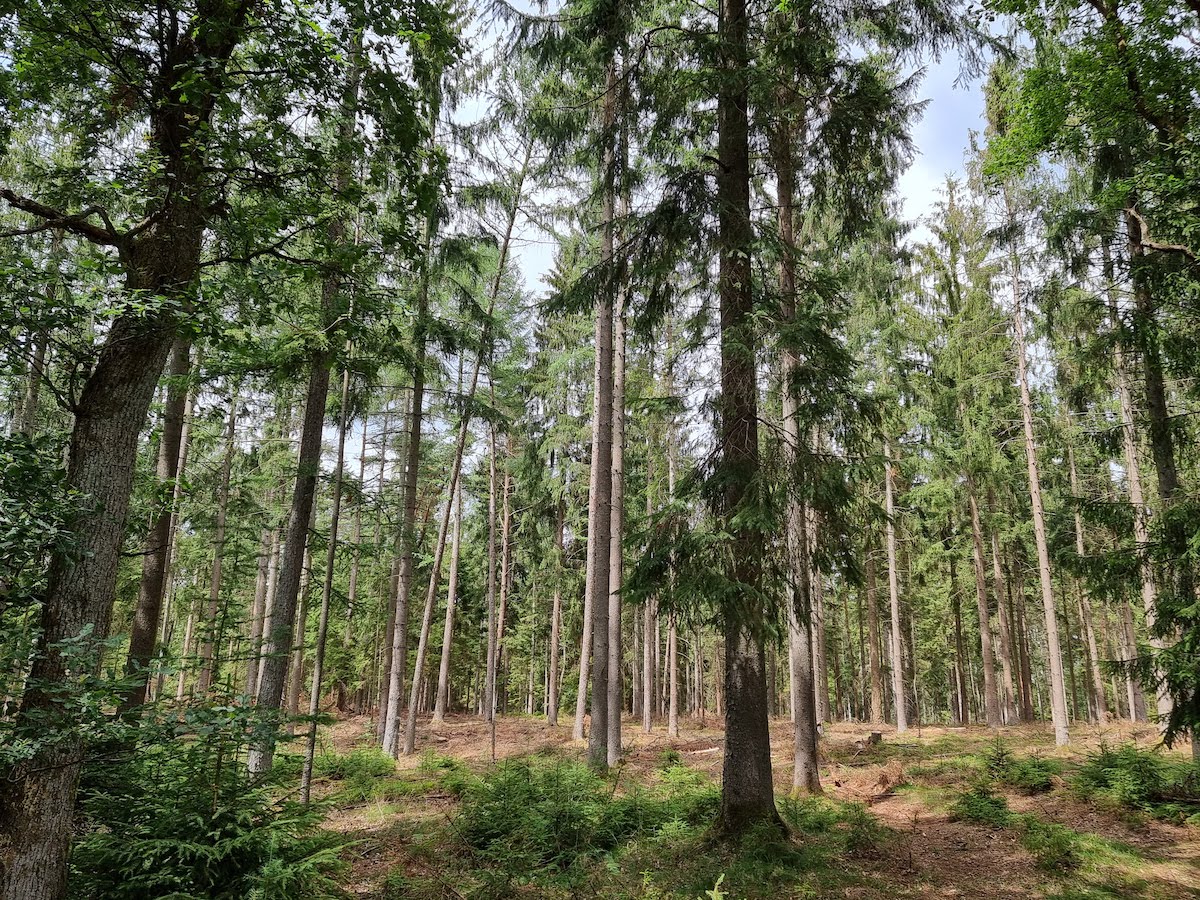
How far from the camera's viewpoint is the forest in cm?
430

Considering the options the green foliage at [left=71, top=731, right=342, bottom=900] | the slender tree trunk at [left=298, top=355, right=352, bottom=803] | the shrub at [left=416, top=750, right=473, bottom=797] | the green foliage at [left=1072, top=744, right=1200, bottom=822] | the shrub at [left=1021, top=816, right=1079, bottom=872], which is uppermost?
the slender tree trunk at [left=298, top=355, right=352, bottom=803]

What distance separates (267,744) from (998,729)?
22.4 meters

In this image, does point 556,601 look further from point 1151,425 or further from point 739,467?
point 1151,425

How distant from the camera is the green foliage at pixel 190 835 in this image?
452cm

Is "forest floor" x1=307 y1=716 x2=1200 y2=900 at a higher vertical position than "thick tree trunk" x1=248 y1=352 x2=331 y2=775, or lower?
lower

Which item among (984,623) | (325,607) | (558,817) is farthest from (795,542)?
(984,623)

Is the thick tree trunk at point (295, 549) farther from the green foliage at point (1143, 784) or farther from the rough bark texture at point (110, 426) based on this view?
the green foliage at point (1143, 784)

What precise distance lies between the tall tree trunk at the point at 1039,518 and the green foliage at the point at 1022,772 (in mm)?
3221

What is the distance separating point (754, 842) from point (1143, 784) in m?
7.00

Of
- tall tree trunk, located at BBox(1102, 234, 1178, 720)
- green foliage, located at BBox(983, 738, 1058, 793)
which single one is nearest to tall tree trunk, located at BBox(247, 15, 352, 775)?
tall tree trunk, located at BBox(1102, 234, 1178, 720)

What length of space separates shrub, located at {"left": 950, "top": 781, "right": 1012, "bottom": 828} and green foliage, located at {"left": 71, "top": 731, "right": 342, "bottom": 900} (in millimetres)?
8893

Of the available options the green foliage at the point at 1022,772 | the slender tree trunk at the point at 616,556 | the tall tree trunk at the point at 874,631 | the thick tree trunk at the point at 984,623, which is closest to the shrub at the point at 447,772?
the slender tree trunk at the point at 616,556

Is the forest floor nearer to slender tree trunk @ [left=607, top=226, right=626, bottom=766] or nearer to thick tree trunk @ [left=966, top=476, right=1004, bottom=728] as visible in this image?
slender tree trunk @ [left=607, top=226, right=626, bottom=766]

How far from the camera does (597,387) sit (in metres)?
12.8
